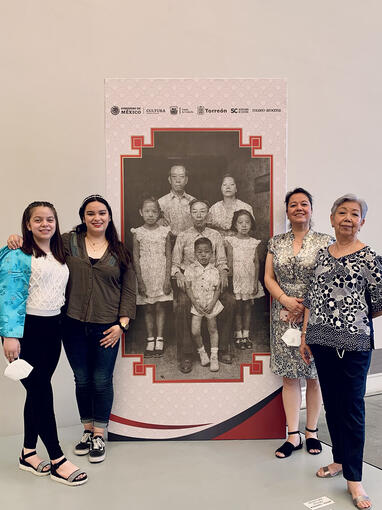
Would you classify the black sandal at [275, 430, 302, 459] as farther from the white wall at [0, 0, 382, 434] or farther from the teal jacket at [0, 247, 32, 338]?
the teal jacket at [0, 247, 32, 338]

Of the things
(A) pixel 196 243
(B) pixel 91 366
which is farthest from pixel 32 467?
(A) pixel 196 243

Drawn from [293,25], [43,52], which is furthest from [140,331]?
[293,25]

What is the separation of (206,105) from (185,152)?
1.10 feet

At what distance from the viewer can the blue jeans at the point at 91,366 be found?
253cm

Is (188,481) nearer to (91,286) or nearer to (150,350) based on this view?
(150,350)

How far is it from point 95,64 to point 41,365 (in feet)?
6.79

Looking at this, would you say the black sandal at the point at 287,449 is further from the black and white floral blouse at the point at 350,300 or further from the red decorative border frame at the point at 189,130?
the black and white floral blouse at the point at 350,300

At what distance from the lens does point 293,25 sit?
10.6ft

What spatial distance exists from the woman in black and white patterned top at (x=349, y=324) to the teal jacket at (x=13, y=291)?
151 centimetres

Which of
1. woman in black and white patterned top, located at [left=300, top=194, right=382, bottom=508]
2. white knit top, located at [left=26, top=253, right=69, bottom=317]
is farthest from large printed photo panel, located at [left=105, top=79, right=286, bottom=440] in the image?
woman in black and white patterned top, located at [left=300, top=194, right=382, bottom=508]

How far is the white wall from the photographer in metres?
2.91

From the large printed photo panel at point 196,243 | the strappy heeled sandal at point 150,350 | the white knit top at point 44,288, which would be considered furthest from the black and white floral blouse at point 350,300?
the white knit top at point 44,288

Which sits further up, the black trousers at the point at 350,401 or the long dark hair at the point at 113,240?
the long dark hair at the point at 113,240

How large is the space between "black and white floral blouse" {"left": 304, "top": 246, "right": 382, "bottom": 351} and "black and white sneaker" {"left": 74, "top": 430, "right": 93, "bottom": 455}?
5.23 ft
